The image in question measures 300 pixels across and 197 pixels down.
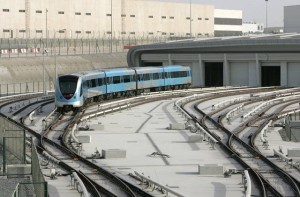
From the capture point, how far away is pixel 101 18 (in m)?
137

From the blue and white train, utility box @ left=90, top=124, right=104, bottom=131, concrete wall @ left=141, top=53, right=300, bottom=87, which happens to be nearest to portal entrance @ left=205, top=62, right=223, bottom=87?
concrete wall @ left=141, top=53, right=300, bottom=87

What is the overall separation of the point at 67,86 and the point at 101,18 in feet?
275

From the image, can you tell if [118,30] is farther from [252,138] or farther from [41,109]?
[252,138]

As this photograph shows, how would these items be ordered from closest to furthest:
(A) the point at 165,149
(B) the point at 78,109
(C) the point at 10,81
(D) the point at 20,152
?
(D) the point at 20,152
(A) the point at 165,149
(B) the point at 78,109
(C) the point at 10,81

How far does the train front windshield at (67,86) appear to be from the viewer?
2137 inches

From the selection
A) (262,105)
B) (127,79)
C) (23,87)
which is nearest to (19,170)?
(262,105)

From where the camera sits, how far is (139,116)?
54.8 metres

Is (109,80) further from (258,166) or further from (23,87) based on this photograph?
(258,166)

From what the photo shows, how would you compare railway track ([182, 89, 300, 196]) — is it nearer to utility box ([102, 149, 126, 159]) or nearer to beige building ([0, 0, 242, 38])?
utility box ([102, 149, 126, 159])

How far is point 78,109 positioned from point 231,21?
5252 inches

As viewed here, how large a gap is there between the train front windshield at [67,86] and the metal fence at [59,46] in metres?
43.8

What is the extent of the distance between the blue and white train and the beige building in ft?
117

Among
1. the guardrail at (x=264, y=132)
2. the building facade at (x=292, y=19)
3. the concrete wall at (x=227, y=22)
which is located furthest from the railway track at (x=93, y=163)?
the concrete wall at (x=227, y=22)

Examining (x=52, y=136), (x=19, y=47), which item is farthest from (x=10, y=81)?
(x=52, y=136)
